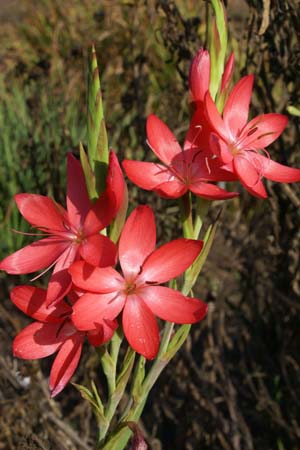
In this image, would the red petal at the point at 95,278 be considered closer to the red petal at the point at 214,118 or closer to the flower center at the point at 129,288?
the flower center at the point at 129,288

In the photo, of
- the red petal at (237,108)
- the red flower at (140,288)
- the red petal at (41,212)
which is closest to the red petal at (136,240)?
the red flower at (140,288)

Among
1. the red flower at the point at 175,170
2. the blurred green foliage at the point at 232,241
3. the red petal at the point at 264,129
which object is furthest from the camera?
the blurred green foliage at the point at 232,241

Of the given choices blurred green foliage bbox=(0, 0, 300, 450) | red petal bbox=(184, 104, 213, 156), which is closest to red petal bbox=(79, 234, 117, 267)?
red petal bbox=(184, 104, 213, 156)

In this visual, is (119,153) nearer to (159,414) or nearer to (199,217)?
(159,414)

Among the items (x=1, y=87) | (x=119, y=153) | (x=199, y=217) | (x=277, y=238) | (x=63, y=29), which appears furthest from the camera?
(x=63, y=29)

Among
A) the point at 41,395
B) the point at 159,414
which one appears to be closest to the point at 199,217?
the point at 41,395

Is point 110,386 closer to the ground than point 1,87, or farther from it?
farther from it

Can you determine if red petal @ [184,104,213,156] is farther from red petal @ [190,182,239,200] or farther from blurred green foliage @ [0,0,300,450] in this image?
blurred green foliage @ [0,0,300,450]

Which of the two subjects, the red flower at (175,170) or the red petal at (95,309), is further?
the red flower at (175,170)
